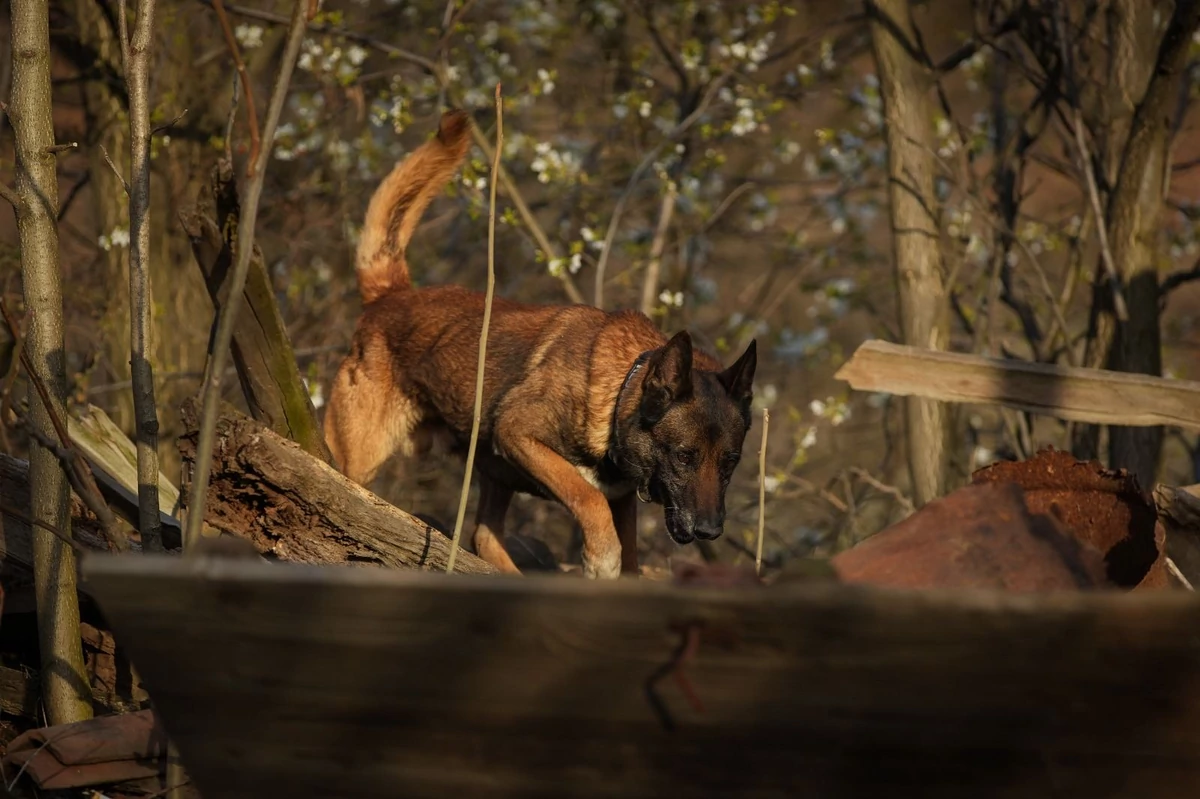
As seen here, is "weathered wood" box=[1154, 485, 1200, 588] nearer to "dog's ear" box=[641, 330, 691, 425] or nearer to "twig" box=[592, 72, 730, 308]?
"dog's ear" box=[641, 330, 691, 425]

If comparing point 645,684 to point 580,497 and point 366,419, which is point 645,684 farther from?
point 366,419

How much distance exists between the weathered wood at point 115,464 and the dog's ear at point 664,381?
6.46 ft

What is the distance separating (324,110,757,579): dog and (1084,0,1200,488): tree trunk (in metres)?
2.27

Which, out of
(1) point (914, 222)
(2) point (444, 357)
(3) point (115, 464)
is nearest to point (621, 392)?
(2) point (444, 357)

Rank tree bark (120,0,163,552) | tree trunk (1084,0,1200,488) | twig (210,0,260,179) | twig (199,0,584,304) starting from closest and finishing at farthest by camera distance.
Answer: twig (210,0,260,179)
tree bark (120,0,163,552)
tree trunk (1084,0,1200,488)
twig (199,0,584,304)

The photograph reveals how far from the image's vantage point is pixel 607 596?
176 centimetres

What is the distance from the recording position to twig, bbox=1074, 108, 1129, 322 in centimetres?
662

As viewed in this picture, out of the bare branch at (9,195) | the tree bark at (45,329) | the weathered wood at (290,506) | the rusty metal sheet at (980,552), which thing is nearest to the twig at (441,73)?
the weathered wood at (290,506)

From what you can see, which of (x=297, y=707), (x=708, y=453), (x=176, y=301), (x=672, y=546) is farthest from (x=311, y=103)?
(x=297, y=707)

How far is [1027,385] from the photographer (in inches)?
179

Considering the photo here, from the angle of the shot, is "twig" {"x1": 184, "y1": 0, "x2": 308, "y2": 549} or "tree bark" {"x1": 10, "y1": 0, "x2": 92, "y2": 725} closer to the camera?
"twig" {"x1": 184, "y1": 0, "x2": 308, "y2": 549}

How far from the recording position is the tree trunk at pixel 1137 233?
6520 millimetres

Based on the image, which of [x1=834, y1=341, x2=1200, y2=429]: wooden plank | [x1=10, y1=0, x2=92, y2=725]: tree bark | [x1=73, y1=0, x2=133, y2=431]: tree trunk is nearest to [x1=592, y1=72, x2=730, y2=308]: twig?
[x1=73, y1=0, x2=133, y2=431]: tree trunk

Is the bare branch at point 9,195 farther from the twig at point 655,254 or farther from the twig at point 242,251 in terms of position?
the twig at point 655,254
